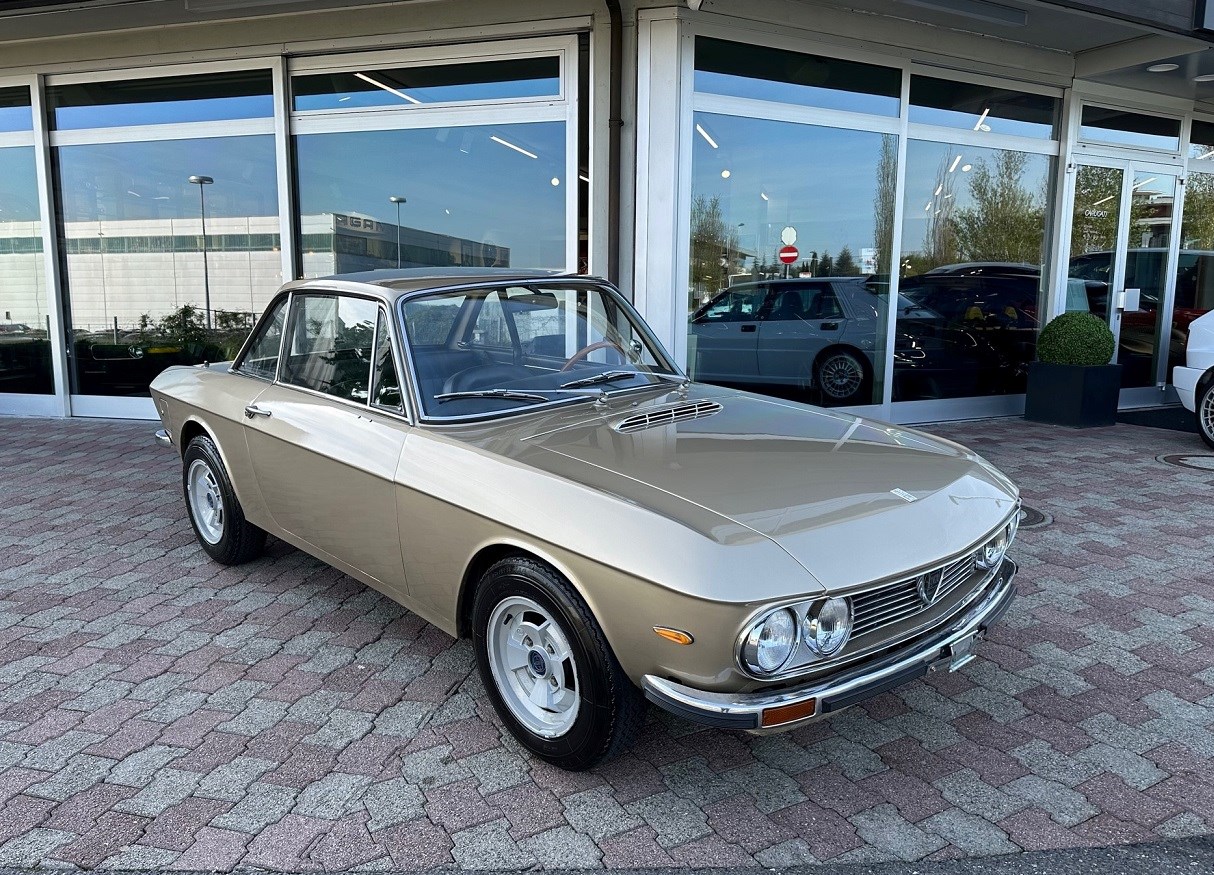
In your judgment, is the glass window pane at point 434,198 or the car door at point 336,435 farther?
the glass window pane at point 434,198

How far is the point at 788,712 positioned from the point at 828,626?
0.26 m

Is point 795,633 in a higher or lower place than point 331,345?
lower

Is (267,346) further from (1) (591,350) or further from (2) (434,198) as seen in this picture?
(2) (434,198)

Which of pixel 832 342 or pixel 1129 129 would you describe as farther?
pixel 1129 129

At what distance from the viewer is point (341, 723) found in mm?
3268

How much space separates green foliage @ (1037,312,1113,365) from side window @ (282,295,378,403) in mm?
7739

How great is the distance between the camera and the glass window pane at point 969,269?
29.4 ft

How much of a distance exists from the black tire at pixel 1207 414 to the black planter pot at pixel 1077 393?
1077mm

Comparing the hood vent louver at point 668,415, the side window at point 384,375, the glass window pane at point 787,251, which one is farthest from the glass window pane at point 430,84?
the hood vent louver at point 668,415

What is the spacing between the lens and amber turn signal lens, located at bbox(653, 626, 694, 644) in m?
2.40

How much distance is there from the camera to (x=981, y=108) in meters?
9.02

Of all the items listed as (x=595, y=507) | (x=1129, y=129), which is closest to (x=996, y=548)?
(x=595, y=507)

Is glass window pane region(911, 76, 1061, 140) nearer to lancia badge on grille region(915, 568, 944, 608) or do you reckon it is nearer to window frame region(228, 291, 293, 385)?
window frame region(228, 291, 293, 385)

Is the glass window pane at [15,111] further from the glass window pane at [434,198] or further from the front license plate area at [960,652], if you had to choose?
the front license plate area at [960,652]
